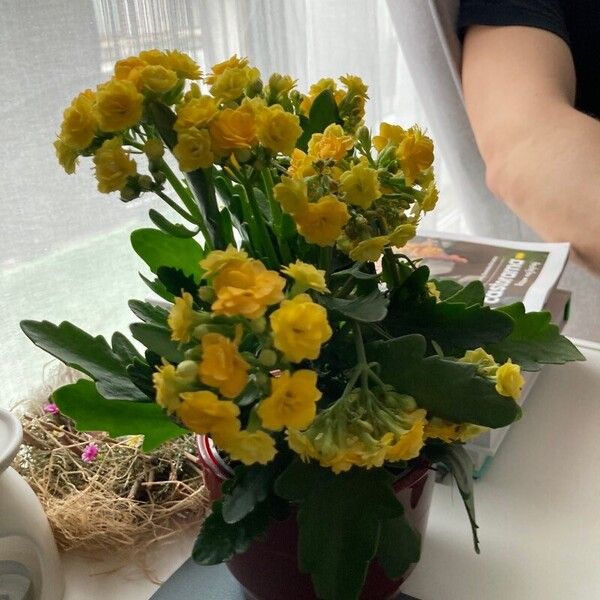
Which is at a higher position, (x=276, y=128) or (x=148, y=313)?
(x=276, y=128)

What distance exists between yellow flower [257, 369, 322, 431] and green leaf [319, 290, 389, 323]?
0.17ft

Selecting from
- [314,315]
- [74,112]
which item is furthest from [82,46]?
[314,315]

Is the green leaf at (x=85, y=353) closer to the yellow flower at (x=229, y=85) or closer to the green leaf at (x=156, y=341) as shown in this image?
the green leaf at (x=156, y=341)

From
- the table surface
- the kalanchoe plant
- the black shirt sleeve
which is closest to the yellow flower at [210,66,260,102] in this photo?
the kalanchoe plant

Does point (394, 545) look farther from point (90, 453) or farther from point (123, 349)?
point (90, 453)

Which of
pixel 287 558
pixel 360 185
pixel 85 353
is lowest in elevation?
pixel 287 558

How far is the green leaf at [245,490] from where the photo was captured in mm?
332

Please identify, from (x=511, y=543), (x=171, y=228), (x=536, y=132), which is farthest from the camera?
(x=536, y=132)

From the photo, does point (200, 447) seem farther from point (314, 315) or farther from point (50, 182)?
point (50, 182)

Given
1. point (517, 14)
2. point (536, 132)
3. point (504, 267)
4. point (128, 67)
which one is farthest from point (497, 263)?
point (128, 67)

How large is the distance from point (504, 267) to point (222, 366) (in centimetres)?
53

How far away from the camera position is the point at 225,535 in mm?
347

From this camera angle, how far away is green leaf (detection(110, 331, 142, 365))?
421mm

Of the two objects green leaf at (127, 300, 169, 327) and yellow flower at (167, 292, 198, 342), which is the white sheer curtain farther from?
yellow flower at (167, 292, 198, 342)
